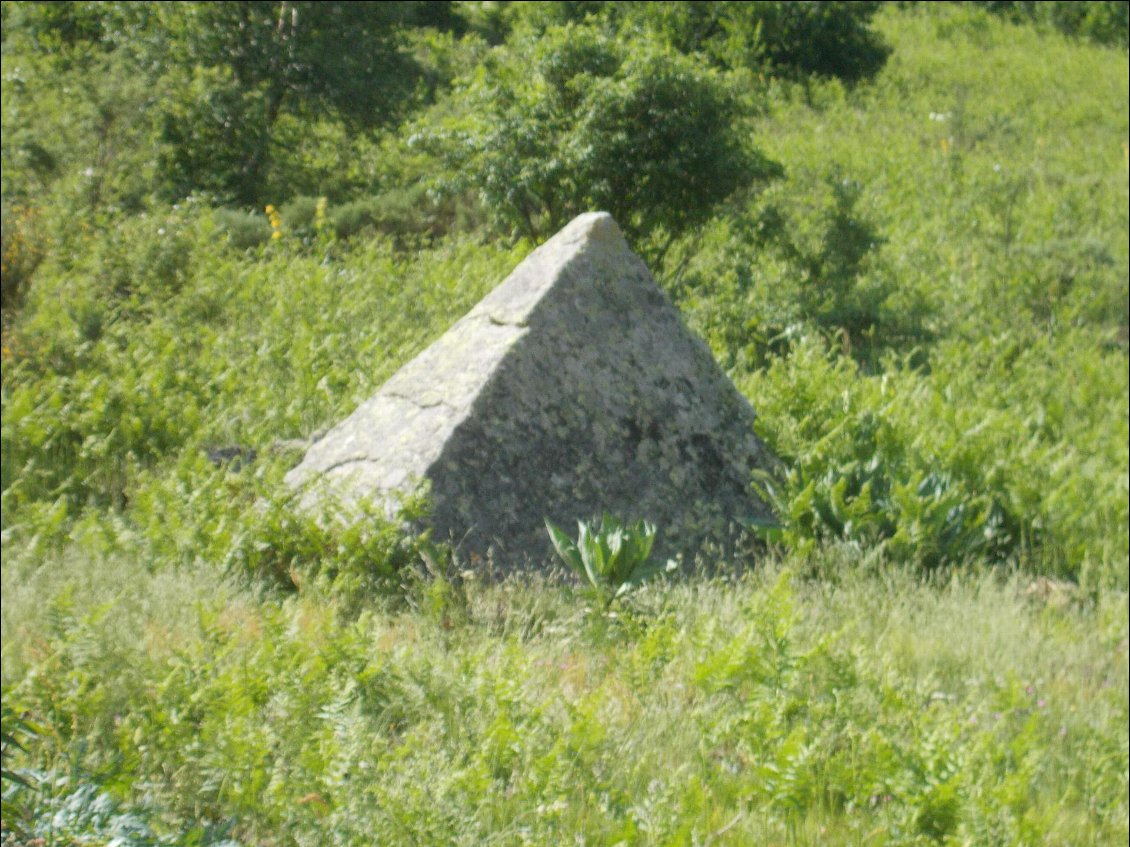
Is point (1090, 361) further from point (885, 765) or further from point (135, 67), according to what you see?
point (135, 67)

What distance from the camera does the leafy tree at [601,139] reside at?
9.02 metres

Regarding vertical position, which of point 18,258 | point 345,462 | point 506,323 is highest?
point 506,323

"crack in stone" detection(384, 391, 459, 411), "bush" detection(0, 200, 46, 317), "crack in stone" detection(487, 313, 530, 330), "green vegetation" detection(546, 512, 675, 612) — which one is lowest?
"bush" detection(0, 200, 46, 317)

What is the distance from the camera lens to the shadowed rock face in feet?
15.6

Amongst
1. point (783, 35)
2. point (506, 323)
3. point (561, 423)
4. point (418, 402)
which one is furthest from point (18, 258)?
point (783, 35)

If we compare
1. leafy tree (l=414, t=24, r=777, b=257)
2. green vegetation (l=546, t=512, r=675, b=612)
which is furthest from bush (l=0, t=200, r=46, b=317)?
green vegetation (l=546, t=512, r=675, b=612)

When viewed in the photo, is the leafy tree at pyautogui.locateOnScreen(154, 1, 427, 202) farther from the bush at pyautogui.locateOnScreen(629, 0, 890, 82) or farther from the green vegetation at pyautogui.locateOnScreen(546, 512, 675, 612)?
the green vegetation at pyautogui.locateOnScreen(546, 512, 675, 612)

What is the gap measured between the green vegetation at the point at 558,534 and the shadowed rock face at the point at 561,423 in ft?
0.85

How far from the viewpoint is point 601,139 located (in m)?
8.94

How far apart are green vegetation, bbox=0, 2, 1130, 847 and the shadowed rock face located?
260 millimetres

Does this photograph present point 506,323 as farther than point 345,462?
Yes

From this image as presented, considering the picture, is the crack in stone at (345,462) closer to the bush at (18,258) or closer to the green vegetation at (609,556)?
the green vegetation at (609,556)

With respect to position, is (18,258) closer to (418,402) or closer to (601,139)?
(601,139)

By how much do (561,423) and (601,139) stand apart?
448 cm
